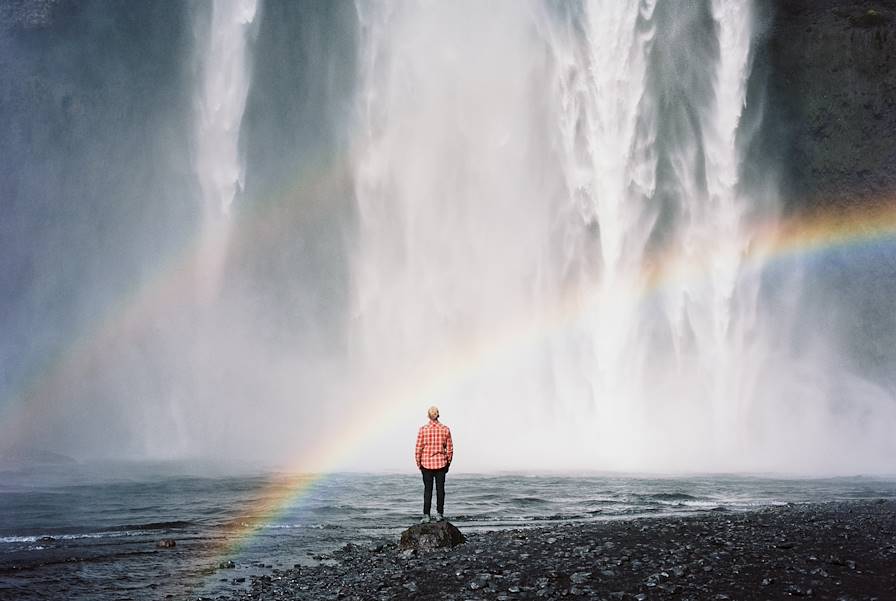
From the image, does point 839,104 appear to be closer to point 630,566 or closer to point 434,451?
point 434,451

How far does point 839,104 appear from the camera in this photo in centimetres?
6162

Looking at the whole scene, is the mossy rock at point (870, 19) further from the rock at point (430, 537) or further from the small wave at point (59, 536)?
the small wave at point (59, 536)

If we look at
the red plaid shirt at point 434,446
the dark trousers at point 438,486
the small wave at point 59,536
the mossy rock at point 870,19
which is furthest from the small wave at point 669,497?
the mossy rock at point 870,19

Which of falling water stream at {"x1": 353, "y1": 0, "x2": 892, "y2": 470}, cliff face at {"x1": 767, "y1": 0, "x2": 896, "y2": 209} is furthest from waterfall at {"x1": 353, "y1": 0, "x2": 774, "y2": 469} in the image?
cliff face at {"x1": 767, "y1": 0, "x2": 896, "y2": 209}

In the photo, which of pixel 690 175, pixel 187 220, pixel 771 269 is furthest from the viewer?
pixel 187 220

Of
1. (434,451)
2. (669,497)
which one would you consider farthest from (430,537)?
(669,497)

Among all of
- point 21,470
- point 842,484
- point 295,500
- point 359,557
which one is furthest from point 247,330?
point 359,557

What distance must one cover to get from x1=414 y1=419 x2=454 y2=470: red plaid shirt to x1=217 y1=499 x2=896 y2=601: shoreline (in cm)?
128

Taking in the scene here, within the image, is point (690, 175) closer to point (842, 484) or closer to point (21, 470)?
point (842, 484)

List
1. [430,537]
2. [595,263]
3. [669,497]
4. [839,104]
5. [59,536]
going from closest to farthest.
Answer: [430,537], [59,536], [669,497], [595,263], [839,104]

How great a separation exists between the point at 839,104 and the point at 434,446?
60.8m

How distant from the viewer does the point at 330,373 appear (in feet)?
180

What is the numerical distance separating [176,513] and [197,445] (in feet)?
127

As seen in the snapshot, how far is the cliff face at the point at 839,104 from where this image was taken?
200 feet
